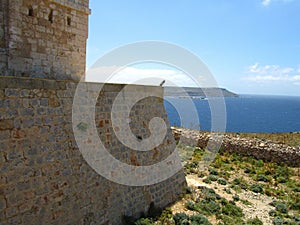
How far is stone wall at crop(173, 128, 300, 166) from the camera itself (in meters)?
16.7

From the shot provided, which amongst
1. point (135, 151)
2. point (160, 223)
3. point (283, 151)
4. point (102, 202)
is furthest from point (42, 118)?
point (283, 151)

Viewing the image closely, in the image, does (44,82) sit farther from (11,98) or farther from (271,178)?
(271,178)

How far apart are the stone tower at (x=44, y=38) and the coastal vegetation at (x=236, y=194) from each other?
5.43m

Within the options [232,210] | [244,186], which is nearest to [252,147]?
[244,186]

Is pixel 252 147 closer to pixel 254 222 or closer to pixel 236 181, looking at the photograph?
pixel 236 181

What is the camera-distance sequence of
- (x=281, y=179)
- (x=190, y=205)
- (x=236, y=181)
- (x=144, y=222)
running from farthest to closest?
(x=281, y=179) < (x=236, y=181) < (x=190, y=205) < (x=144, y=222)

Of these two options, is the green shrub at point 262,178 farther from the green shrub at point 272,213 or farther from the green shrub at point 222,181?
the green shrub at point 272,213

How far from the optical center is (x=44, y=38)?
7.86 meters

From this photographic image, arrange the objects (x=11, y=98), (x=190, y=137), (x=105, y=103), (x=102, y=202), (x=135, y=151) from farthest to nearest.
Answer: (x=190, y=137), (x=135, y=151), (x=105, y=103), (x=102, y=202), (x=11, y=98)

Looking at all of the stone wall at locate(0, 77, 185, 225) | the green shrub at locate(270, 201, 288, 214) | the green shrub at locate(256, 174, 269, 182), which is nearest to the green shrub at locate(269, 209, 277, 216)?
the green shrub at locate(270, 201, 288, 214)

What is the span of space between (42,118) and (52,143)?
63 centimetres

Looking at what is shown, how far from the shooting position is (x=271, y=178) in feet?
46.8

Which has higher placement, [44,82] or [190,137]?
[44,82]

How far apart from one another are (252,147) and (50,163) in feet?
50.5
